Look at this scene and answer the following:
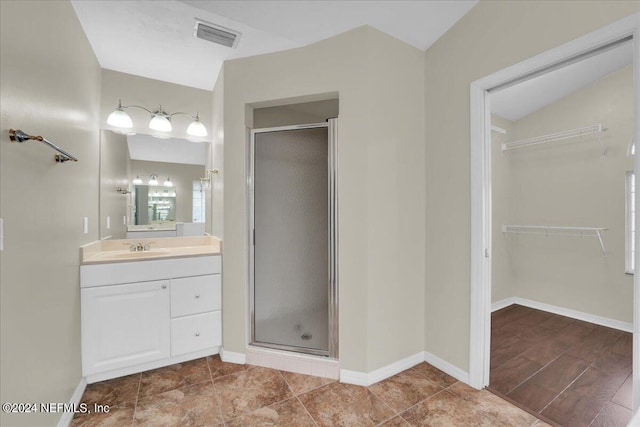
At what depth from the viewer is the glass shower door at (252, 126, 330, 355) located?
86.1 inches

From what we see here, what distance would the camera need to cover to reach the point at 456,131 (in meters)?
1.98

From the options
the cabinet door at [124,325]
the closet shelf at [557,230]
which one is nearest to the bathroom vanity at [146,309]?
the cabinet door at [124,325]

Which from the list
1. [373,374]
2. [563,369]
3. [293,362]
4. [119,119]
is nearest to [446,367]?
[373,374]

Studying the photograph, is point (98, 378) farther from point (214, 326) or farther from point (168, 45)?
point (168, 45)

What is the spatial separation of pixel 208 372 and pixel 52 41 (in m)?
2.32

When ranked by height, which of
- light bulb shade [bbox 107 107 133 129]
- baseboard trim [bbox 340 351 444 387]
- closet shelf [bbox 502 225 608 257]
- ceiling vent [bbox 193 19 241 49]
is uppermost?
ceiling vent [bbox 193 19 241 49]

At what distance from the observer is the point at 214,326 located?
2.25 metres

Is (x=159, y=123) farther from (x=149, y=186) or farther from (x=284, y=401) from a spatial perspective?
(x=284, y=401)

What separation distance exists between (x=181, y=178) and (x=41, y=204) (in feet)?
4.68

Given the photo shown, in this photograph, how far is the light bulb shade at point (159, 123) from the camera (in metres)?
2.50

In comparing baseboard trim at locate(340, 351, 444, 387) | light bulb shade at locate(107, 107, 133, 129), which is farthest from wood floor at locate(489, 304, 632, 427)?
light bulb shade at locate(107, 107, 133, 129)

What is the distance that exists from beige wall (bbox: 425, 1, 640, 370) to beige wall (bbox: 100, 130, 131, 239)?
2702 mm

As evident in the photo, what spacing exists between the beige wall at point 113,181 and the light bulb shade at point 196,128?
56cm

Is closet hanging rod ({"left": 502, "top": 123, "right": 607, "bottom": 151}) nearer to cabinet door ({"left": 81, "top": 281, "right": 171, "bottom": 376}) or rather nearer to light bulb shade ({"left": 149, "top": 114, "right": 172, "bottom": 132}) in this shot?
light bulb shade ({"left": 149, "top": 114, "right": 172, "bottom": 132})
